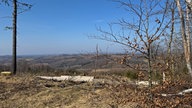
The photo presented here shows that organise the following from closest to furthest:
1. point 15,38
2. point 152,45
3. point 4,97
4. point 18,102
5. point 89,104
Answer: point 152,45 → point 89,104 → point 18,102 → point 4,97 → point 15,38

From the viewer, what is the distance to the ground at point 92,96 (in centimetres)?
589

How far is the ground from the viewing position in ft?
19.3

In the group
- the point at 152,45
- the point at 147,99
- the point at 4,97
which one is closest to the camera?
the point at 152,45

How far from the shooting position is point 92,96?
7.18 meters

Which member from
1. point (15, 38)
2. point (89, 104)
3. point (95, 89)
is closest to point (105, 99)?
point (89, 104)

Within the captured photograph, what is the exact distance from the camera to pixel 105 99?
6898mm

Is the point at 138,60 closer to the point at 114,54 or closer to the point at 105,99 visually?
the point at 114,54

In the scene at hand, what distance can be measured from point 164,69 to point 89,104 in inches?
80.6

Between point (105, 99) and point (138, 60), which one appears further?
point (105, 99)

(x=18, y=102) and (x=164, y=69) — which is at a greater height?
(x=164, y=69)

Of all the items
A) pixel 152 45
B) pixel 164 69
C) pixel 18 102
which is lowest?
pixel 18 102

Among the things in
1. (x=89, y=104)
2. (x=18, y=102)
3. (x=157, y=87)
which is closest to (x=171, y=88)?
(x=157, y=87)

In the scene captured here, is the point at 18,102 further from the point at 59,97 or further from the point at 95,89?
the point at 95,89

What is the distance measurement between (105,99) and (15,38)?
954cm
